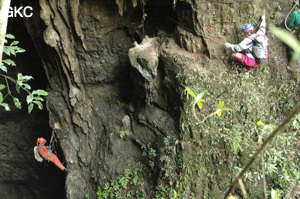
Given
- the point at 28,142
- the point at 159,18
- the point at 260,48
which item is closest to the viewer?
the point at 260,48

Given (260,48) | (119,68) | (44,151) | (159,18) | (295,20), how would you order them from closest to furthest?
(260,48), (295,20), (159,18), (119,68), (44,151)

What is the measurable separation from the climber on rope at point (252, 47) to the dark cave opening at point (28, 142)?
5543 mm

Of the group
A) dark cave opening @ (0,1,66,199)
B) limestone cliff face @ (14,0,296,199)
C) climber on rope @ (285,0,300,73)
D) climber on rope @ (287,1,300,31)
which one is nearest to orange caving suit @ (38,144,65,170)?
limestone cliff face @ (14,0,296,199)

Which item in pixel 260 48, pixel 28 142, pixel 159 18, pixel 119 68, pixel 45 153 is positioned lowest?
pixel 28 142

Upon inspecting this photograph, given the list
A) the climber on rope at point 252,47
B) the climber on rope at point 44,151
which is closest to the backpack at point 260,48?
the climber on rope at point 252,47

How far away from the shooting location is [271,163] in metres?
4.52

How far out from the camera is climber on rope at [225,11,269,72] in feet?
16.0

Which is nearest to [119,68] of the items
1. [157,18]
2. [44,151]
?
[157,18]

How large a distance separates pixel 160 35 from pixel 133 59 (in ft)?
3.45

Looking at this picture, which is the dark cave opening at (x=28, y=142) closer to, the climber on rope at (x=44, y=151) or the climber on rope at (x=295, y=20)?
the climber on rope at (x=44, y=151)

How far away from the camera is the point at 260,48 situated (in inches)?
194

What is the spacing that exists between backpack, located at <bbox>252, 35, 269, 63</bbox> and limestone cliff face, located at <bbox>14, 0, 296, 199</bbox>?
0.67 metres

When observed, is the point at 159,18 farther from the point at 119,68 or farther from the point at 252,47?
the point at 252,47

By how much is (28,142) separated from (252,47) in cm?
790
